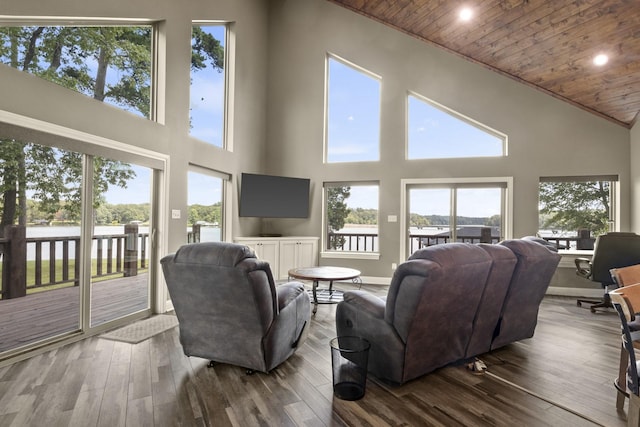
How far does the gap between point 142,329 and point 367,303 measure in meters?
2.56

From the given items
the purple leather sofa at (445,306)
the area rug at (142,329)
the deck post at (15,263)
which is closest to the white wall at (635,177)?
the purple leather sofa at (445,306)

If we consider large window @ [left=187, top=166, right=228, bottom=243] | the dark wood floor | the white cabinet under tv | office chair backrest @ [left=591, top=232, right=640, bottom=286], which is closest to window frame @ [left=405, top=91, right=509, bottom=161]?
office chair backrest @ [left=591, top=232, right=640, bottom=286]

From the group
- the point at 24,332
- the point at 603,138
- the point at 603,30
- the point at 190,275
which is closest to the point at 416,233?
the point at 603,138

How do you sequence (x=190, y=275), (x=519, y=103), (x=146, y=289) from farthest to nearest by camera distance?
(x=519, y=103)
(x=146, y=289)
(x=190, y=275)

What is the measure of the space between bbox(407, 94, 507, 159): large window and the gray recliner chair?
457 cm

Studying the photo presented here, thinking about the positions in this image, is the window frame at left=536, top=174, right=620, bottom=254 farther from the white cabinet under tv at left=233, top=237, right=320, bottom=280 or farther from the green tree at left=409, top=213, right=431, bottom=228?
the white cabinet under tv at left=233, top=237, right=320, bottom=280

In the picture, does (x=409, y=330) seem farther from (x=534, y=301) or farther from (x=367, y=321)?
(x=534, y=301)

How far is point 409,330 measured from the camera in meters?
2.24

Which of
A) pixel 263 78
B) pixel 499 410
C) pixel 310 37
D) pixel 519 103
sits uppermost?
pixel 310 37

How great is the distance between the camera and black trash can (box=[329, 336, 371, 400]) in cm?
227

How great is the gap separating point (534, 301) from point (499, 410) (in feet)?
4.46

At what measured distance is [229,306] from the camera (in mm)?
2426

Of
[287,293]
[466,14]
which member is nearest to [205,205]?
[287,293]

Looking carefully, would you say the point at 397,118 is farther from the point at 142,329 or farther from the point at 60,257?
the point at 60,257
